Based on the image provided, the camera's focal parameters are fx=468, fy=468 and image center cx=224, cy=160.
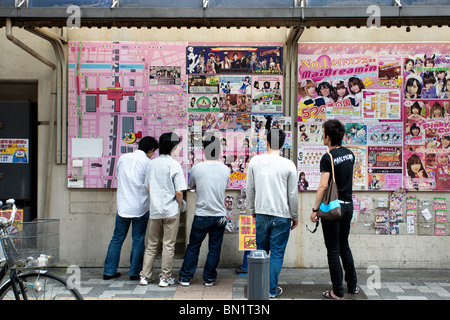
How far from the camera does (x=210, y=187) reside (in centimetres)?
589

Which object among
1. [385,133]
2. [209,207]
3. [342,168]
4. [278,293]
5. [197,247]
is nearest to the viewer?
[342,168]

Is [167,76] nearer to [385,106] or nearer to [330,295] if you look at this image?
[385,106]

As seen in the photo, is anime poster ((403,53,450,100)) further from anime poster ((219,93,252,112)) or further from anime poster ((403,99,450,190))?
anime poster ((219,93,252,112))

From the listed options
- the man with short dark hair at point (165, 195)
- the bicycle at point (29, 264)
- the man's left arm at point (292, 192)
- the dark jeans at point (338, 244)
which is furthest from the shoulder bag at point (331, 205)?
the bicycle at point (29, 264)

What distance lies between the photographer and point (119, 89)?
6.95 m

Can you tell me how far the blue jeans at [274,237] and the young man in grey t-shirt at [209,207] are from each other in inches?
25.8

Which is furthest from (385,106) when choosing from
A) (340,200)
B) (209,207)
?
(209,207)

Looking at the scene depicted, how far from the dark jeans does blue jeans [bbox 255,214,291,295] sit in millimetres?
467

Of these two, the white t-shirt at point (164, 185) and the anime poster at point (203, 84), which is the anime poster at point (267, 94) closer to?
the anime poster at point (203, 84)

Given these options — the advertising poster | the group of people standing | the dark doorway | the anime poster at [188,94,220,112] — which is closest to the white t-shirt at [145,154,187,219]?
the group of people standing

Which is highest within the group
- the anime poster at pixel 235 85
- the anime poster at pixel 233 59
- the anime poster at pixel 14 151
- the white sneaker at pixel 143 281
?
the anime poster at pixel 233 59

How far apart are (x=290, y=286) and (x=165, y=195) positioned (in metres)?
2.01

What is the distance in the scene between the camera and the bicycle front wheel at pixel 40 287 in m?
3.96

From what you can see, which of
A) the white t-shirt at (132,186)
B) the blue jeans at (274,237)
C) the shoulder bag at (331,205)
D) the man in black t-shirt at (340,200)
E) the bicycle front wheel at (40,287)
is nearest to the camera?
the bicycle front wheel at (40,287)
